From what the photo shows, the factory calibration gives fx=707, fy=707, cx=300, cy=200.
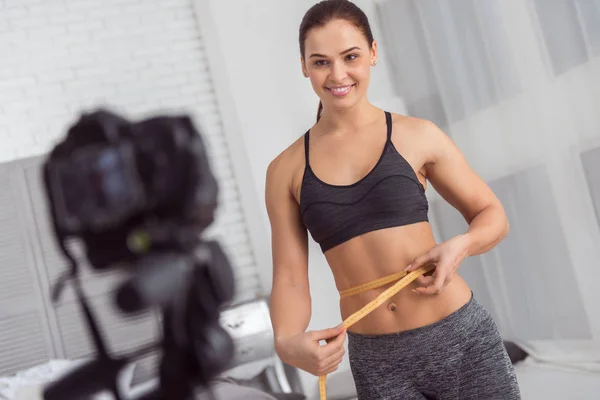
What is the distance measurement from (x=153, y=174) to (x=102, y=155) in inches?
0.7

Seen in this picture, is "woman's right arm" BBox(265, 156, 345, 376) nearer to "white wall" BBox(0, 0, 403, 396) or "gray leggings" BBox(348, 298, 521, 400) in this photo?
"gray leggings" BBox(348, 298, 521, 400)

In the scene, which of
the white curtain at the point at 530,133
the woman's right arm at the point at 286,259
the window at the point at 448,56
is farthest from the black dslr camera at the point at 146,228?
the window at the point at 448,56

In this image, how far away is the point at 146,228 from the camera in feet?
0.77

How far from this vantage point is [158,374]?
9.7 inches

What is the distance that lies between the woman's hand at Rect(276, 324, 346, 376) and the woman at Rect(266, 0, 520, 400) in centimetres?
15

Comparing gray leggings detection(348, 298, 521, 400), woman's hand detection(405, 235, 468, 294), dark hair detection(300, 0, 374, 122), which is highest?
dark hair detection(300, 0, 374, 122)

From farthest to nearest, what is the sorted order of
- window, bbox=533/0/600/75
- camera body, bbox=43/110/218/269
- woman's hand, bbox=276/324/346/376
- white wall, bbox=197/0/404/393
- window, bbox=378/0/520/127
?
1. white wall, bbox=197/0/404/393
2. window, bbox=378/0/520/127
3. window, bbox=533/0/600/75
4. woman's hand, bbox=276/324/346/376
5. camera body, bbox=43/110/218/269

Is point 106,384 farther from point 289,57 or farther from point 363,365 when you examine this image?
point 289,57

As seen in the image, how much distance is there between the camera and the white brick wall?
455 cm

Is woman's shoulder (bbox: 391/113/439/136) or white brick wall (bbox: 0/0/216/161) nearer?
woman's shoulder (bbox: 391/113/439/136)

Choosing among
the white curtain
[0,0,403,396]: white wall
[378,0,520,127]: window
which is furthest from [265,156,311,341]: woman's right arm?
[0,0,403,396]: white wall

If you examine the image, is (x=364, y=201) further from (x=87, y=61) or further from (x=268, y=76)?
(x=87, y=61)

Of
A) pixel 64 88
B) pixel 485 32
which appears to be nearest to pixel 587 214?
pixel 485 32

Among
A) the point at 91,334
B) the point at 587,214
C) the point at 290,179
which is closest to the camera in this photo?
the point at 91,334
